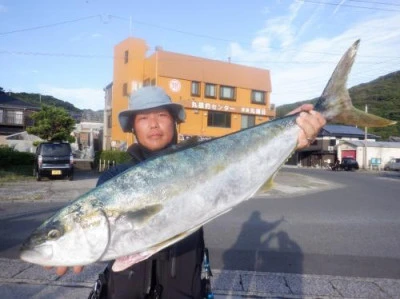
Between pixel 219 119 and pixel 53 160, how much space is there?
17.1m

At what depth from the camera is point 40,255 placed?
183 centimetres

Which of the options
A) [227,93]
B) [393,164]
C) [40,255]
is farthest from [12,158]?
[393,164]

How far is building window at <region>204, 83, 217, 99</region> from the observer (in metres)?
32.5

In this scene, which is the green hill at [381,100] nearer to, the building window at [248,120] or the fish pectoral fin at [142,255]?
the building window at [248,120]

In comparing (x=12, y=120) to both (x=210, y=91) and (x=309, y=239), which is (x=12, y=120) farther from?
(x=309, y=239)

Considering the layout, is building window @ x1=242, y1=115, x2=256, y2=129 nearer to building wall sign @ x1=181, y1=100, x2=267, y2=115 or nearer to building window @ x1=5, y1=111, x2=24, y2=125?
building wall sign @ x1=181, y1=100, x2=267, y2=115

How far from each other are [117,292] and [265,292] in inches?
112

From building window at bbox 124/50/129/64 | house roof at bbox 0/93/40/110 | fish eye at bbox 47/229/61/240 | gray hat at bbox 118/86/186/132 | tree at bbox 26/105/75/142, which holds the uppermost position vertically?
building window at bbox 124/50/129/64

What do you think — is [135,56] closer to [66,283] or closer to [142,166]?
[66,283]

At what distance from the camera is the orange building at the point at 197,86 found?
30.7m

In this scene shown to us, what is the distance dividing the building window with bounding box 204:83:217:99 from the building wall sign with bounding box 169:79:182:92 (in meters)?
2.74

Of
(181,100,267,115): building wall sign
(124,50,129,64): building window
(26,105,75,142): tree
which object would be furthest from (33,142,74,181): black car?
(124,50,129,64): building window

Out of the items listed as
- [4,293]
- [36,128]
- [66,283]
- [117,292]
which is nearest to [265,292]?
[66,283]

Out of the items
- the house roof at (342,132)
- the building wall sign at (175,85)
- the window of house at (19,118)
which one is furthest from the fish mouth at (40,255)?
the house roof at (342,132)
